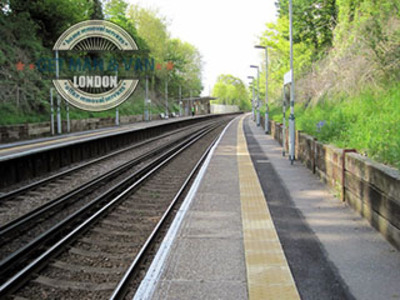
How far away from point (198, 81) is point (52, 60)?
81.3 meters

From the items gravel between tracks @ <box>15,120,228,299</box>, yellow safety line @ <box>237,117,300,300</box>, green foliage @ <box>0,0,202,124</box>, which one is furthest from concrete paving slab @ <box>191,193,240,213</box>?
green foliage @ <box>0,0,202,124</box>

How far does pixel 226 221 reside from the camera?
25.7 ft

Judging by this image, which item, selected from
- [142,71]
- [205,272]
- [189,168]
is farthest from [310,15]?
[142,71]

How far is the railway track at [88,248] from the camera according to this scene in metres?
5.27

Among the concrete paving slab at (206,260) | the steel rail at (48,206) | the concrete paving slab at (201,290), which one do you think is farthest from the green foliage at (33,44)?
the concrete paving slab at (201,290)

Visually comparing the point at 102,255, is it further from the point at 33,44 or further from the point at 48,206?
the point at 33,44

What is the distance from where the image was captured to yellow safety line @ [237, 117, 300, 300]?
4746 millimetres

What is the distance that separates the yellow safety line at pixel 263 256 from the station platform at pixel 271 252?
A: 0.04ft

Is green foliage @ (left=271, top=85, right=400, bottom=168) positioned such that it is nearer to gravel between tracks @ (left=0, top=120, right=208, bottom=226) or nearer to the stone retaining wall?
the stone retaining wall

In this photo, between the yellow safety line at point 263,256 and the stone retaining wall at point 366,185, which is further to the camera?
the stone retaining wall at point 366,185

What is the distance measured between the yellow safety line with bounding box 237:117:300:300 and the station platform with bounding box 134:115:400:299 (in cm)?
1

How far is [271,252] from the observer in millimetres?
5961

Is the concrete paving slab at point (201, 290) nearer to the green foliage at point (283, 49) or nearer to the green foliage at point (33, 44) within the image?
the green foliage at point (33, 44)

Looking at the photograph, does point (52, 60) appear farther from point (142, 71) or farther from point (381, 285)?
point (381, 285)
